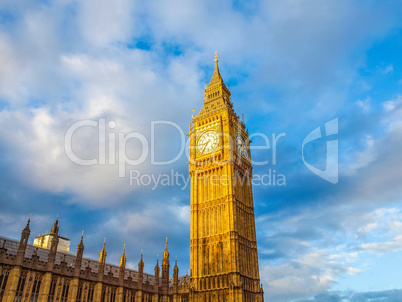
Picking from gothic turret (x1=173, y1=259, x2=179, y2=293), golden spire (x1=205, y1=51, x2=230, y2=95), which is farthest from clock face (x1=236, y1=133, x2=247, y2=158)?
gothic turret (x1=173, y1=259, x2=179, y2=293)

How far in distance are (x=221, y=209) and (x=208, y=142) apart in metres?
17.6

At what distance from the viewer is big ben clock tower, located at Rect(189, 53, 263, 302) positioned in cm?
7200

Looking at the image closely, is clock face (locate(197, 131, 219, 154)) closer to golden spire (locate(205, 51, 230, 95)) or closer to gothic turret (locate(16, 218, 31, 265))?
golden spire (locate(205, 51, 230, 95))

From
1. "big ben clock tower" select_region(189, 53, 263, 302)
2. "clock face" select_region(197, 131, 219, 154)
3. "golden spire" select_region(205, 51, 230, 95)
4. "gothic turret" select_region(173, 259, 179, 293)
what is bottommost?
"gothic turret" select_region(173, 259, 179, 293)

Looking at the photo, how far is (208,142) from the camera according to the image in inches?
3469

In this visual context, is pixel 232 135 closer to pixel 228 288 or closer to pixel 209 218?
pixel 209 218

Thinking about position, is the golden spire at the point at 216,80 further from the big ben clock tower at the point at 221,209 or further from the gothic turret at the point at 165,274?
the gothic turret at the point at 165,274

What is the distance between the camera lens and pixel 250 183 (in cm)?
9038

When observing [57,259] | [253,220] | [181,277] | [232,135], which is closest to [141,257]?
[57,259]

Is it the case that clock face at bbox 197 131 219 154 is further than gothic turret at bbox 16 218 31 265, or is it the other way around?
clock face at bbox 197 131 219 154

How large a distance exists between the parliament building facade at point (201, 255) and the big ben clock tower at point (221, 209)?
178 mm

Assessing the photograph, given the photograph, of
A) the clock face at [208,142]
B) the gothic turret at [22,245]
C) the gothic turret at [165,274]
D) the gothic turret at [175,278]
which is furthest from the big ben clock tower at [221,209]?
the gothic turret at [22,245]

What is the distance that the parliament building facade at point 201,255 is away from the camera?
52656 millimetres

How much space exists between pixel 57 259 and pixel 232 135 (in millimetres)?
46437
